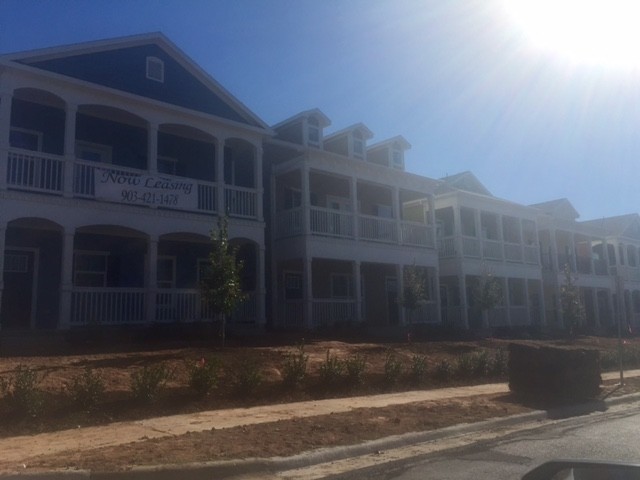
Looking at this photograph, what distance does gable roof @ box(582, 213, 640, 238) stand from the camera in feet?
143

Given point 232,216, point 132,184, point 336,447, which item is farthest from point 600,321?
point 336,447

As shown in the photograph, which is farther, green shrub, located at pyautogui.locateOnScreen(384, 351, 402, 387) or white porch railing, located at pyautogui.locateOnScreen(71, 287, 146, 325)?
white porch railing, located at pyautogui.locateOnScreen(71, 287, 146, 325)

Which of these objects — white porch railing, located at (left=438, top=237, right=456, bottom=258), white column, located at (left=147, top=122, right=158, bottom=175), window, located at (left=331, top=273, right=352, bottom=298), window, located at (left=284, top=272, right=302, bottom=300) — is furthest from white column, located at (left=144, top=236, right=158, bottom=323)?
white porch railing, located at (left=438, top=237, right=456, bottom=258)

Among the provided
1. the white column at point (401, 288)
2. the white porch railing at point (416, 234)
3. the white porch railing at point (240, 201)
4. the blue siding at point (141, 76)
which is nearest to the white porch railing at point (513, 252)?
the white porch railing at point (416, 234)

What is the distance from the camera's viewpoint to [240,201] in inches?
797

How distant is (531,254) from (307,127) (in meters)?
15.9

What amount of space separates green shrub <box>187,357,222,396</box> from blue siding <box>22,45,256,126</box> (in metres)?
10.4

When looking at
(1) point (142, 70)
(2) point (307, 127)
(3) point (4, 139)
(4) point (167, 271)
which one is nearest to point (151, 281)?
(4) point (167, 271)

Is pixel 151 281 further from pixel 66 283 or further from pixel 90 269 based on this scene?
pixel 90 269

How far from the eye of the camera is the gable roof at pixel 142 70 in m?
17.1

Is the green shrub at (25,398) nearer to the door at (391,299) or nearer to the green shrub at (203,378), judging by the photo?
the green shrub at (203,378)

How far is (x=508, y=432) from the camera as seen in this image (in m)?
10.3

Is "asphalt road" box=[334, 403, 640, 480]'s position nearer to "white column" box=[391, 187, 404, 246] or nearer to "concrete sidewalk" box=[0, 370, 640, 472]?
"concrete sidewalk" box=[0, 370, 640, 472]

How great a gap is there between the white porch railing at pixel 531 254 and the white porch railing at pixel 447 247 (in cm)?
588
